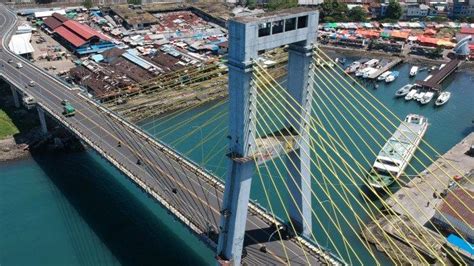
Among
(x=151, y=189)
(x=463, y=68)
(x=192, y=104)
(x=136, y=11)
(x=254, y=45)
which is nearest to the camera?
(x=254, y=45)

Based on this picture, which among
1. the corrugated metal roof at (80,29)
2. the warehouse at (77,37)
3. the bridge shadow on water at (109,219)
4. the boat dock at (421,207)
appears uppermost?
the corrugated metal roof at (80,29)

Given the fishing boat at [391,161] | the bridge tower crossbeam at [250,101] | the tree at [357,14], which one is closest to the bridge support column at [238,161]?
the bridge tower crossbeam at [250,101]

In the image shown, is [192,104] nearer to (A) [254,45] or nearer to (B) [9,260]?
(B) [9,260]

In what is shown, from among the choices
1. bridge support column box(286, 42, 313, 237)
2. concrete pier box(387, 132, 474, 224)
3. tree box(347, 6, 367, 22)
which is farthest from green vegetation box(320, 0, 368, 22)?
bridge support column box(286, 42, 313, 237)

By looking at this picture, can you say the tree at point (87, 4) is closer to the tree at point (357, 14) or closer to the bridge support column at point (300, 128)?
the tree at point (357, 14)

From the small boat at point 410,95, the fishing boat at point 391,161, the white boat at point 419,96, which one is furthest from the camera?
the small boat at point 410,95

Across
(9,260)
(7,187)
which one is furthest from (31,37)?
A: (9,260)

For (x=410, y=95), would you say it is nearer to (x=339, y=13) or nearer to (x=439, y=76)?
(x=439, y=76)

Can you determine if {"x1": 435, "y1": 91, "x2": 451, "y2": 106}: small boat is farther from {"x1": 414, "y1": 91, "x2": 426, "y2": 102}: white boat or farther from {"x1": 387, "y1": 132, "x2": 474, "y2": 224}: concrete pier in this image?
{"x1": 387, "y1": 132, "x2": 474, "y2": 224}: concrete pier
